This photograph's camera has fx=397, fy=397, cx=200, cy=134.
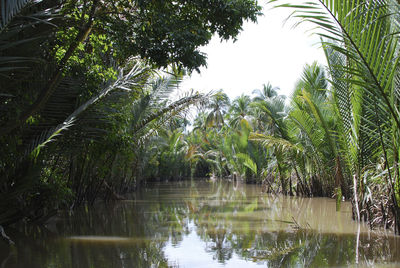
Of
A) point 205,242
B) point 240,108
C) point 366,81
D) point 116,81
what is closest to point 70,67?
point 116,81

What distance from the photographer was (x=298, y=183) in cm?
1334

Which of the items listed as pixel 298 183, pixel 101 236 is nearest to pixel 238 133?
pixel 298 183

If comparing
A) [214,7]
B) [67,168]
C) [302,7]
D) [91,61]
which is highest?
[214,7]

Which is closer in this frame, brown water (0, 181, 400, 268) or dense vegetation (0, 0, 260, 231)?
brown water (0, 181, 400, 268)

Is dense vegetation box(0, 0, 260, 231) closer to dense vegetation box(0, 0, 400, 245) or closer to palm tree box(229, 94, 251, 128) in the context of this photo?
dense vegetation box(0, 0, 400, 245)

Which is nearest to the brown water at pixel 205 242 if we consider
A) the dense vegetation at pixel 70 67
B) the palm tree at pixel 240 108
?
the dense vegetation at pixel 70 67

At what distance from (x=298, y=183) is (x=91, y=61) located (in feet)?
28.8

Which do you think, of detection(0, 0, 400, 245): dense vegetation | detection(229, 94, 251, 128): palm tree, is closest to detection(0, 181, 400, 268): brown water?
detection(0, 0, 400, 245): dense vegetation

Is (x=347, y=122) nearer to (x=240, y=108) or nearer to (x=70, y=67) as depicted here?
(x=70, y=67)

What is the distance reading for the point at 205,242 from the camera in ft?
19.3

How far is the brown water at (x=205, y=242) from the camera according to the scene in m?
4.75

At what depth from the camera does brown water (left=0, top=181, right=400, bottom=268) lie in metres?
4.75

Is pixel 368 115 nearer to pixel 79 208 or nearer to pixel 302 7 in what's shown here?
pixel 302 7

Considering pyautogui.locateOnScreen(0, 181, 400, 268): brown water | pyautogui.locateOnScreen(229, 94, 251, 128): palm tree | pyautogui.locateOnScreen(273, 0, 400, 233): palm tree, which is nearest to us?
pyautogui.locateOnScreen(273, 0, 400, 233): palm tree
